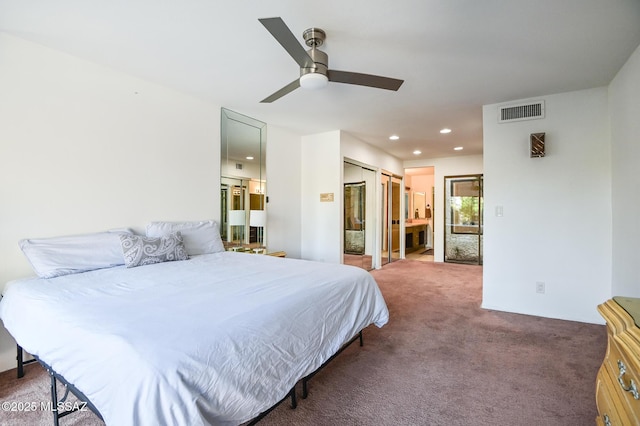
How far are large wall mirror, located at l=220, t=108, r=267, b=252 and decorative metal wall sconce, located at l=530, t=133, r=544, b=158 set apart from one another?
3450 millimetres

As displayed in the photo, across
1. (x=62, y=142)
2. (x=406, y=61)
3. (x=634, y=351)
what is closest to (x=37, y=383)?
(x=62, y=142)

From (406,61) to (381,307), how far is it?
2.20 metres

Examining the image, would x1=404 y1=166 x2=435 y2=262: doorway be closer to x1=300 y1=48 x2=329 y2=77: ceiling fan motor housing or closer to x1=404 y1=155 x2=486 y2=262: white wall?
x1=404 y1=155 x2=486 y2=262: white wall

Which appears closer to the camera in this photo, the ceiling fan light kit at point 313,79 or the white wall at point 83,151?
the ceiling fan light kit at point 313,79

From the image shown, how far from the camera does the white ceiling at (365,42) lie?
1939 millimetres

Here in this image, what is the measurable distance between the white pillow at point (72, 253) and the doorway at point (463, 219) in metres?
6.65

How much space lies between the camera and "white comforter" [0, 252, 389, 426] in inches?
39.5

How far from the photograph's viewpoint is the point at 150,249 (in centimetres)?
260

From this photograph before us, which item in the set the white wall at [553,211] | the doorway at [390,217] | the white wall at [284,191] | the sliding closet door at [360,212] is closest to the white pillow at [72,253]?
the white wall at [284,191]

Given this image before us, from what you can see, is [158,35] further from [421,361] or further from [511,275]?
[511,275]

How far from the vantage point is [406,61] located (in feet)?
8.57

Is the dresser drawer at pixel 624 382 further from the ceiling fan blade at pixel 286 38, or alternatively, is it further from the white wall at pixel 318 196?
the white wall at pixel 318 196

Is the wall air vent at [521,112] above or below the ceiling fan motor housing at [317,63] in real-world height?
above

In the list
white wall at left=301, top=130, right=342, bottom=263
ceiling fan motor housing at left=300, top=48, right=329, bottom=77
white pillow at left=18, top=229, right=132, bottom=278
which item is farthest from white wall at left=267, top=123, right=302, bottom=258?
ceiling fan motor housing at left=300, top=48, right=329, bottom=77
